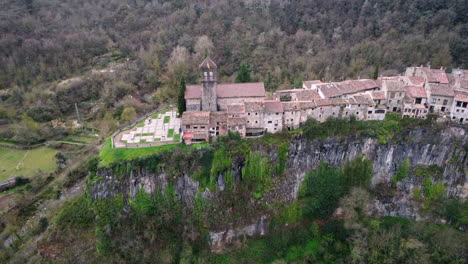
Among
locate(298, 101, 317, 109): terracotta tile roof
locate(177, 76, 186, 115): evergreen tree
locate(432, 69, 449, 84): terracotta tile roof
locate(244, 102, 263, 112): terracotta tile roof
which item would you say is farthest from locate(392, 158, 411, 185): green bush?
locate(177, 76, 186, 115): evergreen tree

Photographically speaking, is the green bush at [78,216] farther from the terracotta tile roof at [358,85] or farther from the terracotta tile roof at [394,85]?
the terracotta tile roof at [394,85]

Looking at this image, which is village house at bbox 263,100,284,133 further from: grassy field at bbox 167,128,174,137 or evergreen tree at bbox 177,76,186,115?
grassy field at bbox 167,128,174,137

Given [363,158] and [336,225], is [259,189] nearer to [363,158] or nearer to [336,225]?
[336,225]

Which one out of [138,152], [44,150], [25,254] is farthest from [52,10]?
[25,254]

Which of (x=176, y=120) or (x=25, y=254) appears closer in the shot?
(x=25, y=254)

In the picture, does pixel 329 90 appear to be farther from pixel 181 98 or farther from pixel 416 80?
pixel 181 98

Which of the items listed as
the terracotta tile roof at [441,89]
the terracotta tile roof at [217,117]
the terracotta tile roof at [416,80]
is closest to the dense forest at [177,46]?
the terracotta tile roof at [416,80]
